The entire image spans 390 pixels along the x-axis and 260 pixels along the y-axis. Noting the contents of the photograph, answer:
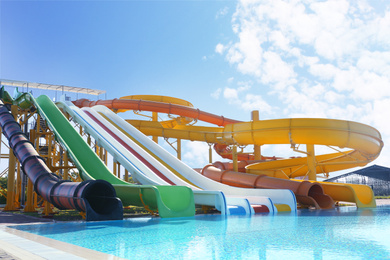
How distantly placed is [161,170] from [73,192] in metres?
4.86

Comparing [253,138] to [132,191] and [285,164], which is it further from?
[132,191]

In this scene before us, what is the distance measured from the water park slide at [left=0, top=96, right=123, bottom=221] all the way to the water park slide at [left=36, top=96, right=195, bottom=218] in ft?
2.69

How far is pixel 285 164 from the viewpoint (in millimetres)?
19141

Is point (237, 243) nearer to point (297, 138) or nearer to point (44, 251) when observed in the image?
point (44, 251)

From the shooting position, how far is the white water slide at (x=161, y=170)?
10.5 metres

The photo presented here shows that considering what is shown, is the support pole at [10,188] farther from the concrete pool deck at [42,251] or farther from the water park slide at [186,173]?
the concrete pool deck at [42,251]

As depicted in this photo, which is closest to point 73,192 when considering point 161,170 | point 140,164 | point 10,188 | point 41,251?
point 140,164

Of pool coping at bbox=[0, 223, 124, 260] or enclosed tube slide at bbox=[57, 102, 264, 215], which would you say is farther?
enclosed tube slide at bbox=[57, 102, 264, 215]

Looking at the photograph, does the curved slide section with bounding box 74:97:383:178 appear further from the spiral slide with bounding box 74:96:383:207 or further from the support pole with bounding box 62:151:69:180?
the support pole with bounding box 62:151:69:180

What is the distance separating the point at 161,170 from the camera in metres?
13.0

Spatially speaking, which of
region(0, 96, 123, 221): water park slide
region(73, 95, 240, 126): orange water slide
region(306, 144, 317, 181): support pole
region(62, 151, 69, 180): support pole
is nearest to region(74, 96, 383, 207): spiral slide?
region(73, 95, 240, 126): orange water slide

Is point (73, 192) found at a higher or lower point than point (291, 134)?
lower

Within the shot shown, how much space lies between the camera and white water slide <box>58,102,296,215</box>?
10.5 m

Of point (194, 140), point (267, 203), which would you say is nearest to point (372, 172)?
point (194, 140)
